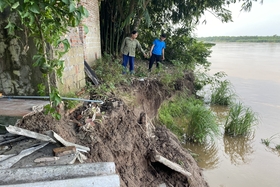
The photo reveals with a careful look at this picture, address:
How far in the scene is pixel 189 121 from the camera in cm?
581

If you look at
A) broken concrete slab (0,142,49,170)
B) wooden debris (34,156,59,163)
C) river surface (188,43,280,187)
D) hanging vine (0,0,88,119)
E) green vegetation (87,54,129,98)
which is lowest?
river surface (188,43,280,187)

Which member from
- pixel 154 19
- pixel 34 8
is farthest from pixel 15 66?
pixel 154 19

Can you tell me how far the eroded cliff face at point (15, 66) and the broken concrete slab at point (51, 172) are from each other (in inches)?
56.5

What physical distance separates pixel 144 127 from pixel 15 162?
90.1 inches

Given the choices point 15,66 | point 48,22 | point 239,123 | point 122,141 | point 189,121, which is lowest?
point 239,123

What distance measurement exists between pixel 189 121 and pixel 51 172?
462 centimetres

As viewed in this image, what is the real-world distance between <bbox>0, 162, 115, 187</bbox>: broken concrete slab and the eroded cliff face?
1.44 metres

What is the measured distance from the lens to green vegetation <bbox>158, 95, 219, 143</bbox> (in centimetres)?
539

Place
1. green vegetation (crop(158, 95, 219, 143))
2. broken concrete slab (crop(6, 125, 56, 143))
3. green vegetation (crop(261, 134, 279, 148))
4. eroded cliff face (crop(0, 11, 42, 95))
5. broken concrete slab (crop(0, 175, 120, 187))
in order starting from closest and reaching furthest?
broken concrete slab (crop(0, 175, 120, 187)), broken concrete slab (crop(6, 125, 56, 143)), eroded cliff face (crop(0, 11, 42, 95)), green vegetation (crop(158, 95, 219, 143)), green vegetation (crop(261, 134, 279, 148))

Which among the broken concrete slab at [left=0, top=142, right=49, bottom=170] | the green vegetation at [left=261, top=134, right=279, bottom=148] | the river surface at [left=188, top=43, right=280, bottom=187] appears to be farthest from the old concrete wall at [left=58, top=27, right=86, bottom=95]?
the green vegetation at [left=261, top=134, right=279, bottom=148]

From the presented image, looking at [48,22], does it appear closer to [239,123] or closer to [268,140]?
[239,123]

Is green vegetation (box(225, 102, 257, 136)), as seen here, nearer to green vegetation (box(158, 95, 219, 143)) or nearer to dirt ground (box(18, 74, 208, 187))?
green vegetation (box(158, 95, 219, 143))

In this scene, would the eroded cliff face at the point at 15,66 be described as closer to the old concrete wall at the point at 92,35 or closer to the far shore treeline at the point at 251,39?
the old concrete wall at the point at 92,35

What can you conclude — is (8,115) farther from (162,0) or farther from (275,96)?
(275,96)
